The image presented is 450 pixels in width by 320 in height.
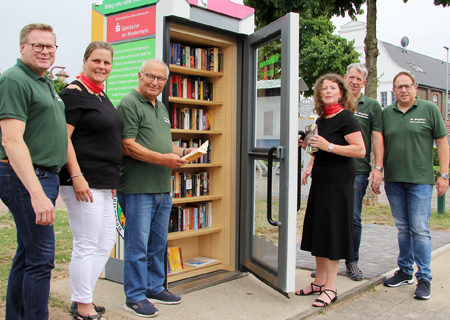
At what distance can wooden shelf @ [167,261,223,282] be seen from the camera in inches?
166

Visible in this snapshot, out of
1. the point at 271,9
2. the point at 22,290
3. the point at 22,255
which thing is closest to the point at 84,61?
the point at 22,255

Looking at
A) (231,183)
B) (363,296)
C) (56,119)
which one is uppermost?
(56,119)

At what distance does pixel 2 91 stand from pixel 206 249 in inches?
123

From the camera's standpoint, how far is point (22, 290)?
2404 mm

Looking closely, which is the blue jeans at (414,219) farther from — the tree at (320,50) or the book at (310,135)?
the tree at (320,50)

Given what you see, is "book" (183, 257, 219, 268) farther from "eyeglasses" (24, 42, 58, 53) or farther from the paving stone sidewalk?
"eyeglasses" (24, 42, 58, 53)

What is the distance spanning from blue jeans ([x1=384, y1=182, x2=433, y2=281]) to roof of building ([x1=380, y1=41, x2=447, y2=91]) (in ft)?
122

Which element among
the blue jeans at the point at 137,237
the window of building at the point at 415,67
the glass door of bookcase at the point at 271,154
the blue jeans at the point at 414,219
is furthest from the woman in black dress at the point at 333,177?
the window of building at the point at 415,67

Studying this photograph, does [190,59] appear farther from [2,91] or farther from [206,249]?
[2,91]

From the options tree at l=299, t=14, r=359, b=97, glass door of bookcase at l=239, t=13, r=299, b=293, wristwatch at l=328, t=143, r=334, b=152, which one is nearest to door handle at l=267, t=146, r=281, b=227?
glass door of bookcase at l=239, t=13, r=299, b=293

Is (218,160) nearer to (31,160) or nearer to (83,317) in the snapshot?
(83,317)

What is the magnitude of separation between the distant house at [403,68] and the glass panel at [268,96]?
109 feet

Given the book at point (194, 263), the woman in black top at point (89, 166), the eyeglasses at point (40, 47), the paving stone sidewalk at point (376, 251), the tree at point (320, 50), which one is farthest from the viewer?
the tree at point (320, 50)

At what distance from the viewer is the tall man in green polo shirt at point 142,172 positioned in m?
3.19
